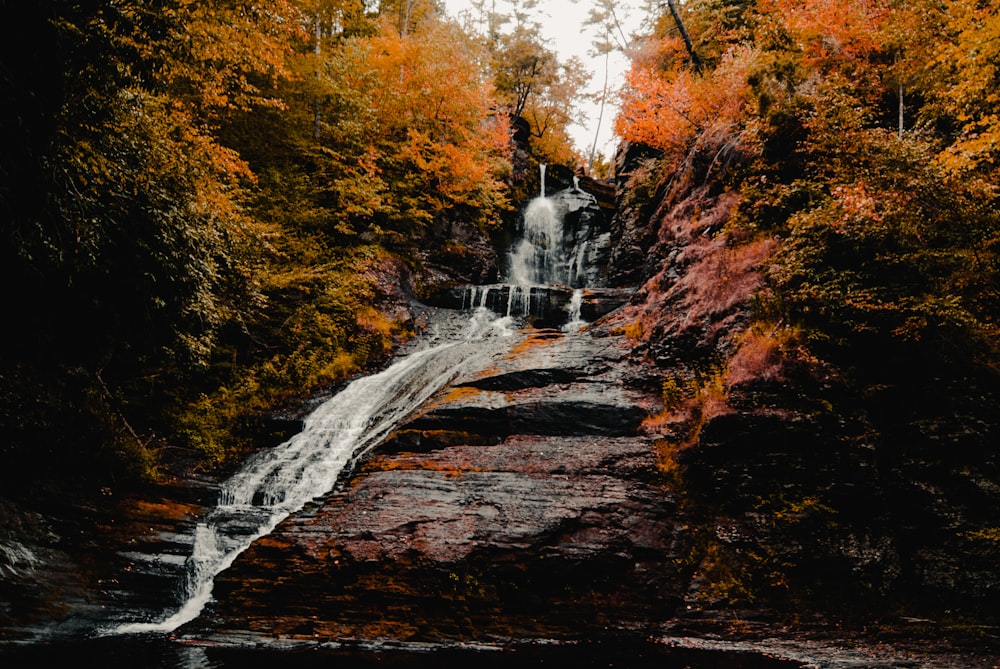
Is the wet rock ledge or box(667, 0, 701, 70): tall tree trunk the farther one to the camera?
box(667, 0, 701, 70): tall tree trunk

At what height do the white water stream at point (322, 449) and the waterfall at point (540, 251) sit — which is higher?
the waterfall at point (540, 251)

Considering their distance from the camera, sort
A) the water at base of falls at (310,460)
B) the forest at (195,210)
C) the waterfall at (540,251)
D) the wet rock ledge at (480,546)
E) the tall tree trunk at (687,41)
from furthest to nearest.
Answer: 1. the waterfall at (540,251)
2. the tall tree trunk at (687,41)
3. the water at base of falls at (310,460)
4. the forest at (195,210)
5. the wet rock ledge at (480,546)

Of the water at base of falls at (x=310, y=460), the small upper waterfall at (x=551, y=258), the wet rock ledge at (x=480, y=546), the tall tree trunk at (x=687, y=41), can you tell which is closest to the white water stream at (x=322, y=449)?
the water at base of falls at (x=310, y=460)

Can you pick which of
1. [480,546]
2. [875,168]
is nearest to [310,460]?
[480,546]

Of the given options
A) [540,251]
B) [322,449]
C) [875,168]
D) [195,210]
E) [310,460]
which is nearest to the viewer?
[875,168]

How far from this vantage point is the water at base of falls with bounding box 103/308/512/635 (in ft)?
24.0

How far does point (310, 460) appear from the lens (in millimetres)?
9859

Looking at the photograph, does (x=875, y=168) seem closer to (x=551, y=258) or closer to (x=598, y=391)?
(x=598, y=391)

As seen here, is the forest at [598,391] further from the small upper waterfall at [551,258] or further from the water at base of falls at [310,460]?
the small upper waterfall at [551,258]

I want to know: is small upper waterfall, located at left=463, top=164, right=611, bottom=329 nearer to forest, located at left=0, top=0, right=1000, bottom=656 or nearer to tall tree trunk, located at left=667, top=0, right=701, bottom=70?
forest, located at left=0, top=0, right=1000, bottom=656

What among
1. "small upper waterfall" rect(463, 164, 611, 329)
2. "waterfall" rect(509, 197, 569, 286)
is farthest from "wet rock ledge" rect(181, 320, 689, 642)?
"waterfall" rect(509, 197, 569, 286)

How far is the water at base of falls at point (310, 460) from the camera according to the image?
24.0ft

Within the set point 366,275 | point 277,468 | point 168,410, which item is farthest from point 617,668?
point 366,275

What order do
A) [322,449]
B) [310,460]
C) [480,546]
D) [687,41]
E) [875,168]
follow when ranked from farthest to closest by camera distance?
[687,41] < [322,449] < [310,460] < [875,168] < [480,546]
